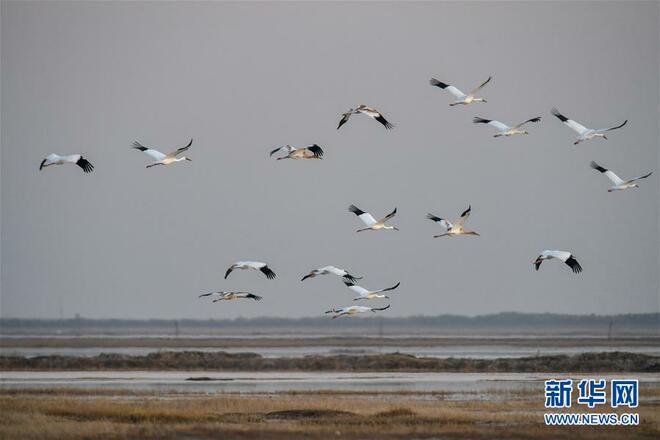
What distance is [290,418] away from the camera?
29.9 meters

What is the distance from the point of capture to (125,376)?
4650 centimetres

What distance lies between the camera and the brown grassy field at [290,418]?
27141 millimetres

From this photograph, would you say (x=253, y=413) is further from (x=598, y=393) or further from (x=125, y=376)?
(x=125, y=376)

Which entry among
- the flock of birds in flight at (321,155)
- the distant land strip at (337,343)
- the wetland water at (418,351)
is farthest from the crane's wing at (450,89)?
the distant land strip at (337,343)

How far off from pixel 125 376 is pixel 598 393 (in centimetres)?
1857

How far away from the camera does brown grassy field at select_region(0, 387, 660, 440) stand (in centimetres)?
2714

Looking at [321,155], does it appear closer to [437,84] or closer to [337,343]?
[437,84]

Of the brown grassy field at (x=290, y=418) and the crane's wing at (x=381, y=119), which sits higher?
the crane's wing at (x=381, y=119)

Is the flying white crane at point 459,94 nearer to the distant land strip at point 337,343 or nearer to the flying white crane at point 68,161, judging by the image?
the flying white crane at point 68,161

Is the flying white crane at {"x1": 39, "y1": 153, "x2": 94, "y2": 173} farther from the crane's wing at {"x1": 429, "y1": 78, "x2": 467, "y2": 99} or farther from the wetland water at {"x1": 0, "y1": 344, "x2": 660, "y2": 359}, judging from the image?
the wetland water at {"x1": 0, "y1": 344, "x2": 660, "y2": 359}

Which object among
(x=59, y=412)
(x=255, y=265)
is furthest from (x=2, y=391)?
(x=255, y=265)

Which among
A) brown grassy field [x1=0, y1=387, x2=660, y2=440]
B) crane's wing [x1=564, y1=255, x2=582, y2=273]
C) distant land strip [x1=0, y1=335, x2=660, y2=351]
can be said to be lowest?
brown grassy field [x1=0, y1=387, x2=660, y2=440]

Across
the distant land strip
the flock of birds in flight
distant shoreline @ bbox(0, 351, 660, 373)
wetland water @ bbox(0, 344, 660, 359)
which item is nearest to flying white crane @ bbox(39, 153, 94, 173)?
the flock of birds in flight

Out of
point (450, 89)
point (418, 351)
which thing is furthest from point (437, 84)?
point (418, 351)
